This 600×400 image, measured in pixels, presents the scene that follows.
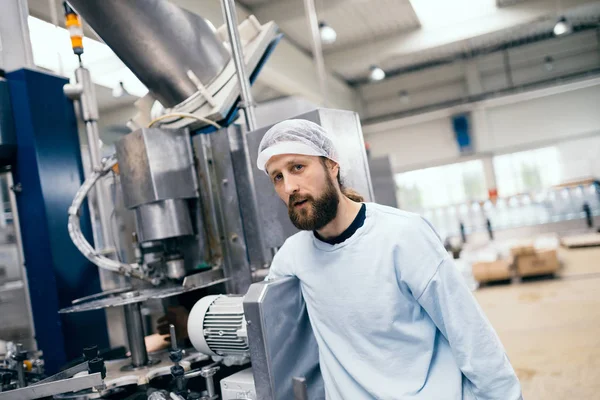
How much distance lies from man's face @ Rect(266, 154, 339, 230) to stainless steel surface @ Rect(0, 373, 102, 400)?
0.66 metres

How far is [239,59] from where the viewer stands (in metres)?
1.47

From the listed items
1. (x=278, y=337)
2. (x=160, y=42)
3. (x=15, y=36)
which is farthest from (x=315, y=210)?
(x=15, y=36)

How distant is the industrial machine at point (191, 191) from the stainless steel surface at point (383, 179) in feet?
6.01

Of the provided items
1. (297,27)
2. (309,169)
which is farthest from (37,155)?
(297,27)

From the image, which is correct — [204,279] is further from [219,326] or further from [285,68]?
[285,68]

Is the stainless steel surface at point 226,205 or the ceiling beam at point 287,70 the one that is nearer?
the stainless steel surface at point 226,205

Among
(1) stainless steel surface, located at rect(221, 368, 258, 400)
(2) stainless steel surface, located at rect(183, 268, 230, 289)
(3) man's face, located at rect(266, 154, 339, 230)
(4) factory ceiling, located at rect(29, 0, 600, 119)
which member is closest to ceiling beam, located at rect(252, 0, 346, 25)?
(4) factory ceiling, located at rect(29, 0, 600, 119)

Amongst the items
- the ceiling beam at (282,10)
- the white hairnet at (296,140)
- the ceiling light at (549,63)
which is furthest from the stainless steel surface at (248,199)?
the ceiling light at (549,63)

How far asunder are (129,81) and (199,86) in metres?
1.90

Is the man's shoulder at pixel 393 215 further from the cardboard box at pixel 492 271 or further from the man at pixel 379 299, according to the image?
the cardboard box at pixel 492 271

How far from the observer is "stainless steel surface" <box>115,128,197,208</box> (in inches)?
55.7

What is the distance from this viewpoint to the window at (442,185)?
8734mm

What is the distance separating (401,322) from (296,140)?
0.47 metres

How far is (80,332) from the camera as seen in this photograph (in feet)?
5.86
